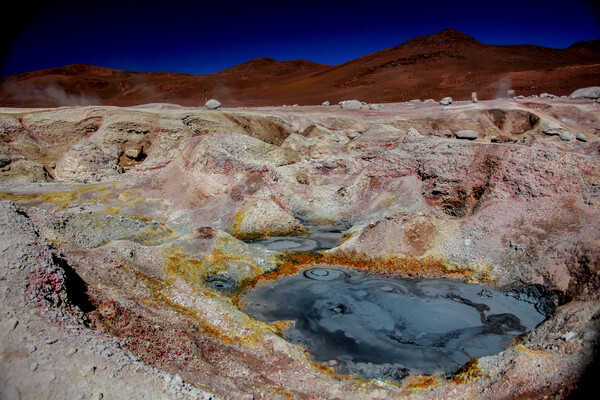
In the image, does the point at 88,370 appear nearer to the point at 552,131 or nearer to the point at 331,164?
the point at 331,164

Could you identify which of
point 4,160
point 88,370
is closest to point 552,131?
point 88,370

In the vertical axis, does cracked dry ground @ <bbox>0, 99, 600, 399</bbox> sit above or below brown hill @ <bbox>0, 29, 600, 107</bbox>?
below

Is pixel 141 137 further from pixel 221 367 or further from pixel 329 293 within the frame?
pixel 221 367

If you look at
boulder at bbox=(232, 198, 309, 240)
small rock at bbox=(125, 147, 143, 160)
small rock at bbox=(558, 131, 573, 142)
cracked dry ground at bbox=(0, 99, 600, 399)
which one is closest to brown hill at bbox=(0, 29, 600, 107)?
small rock at bbox=(558, 131, 573, 142)

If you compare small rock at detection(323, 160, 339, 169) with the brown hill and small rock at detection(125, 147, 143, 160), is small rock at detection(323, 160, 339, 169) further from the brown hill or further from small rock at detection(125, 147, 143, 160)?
the brown hill

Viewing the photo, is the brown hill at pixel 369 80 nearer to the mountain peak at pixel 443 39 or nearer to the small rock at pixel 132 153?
the mountain peak at pixel 443 39

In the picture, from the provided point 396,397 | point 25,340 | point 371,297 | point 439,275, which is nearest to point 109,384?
point 25,340

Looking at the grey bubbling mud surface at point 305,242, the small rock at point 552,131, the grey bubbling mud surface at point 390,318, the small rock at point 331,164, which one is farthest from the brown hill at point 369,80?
the grey bubbling mud surface at point 390,318
